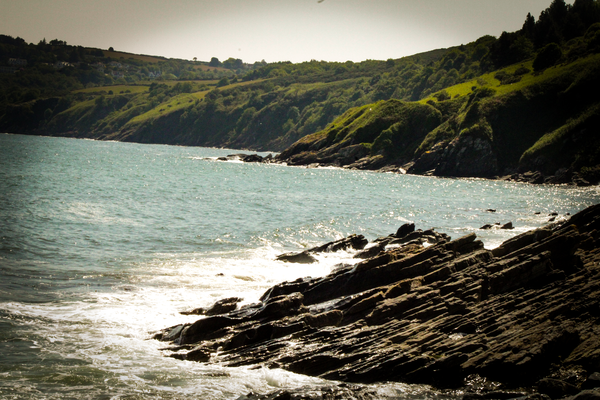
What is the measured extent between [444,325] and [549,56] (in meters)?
133

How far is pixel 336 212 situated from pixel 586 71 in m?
89.1

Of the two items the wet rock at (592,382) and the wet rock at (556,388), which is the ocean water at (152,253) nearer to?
the wet rock at (556,388)

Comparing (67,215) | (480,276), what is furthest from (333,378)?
(67,215)

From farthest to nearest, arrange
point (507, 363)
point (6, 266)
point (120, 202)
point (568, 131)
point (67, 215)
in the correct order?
point (568, 131) → point (120, 202) → point (67, 215) → point (6, 266) → point (507, 363)

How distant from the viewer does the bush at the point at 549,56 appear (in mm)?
126438

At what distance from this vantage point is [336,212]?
52.5m

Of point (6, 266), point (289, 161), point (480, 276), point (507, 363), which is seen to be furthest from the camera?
point (289, 161)

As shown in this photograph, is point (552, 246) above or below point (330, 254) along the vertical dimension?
above

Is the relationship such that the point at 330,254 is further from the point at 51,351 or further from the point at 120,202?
the point at 120,202

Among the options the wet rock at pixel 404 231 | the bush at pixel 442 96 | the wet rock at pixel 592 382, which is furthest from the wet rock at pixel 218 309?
the bush at pixel 442 96

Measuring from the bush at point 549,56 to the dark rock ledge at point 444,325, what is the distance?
404ft

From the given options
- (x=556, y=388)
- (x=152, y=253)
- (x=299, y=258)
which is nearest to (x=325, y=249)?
(x=299, y=258)

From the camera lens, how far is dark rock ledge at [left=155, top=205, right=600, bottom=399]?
1503 cm

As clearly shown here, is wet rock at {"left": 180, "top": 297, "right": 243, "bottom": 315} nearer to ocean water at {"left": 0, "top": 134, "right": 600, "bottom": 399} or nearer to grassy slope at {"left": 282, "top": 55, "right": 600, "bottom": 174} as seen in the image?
ocean water at {"left": 0, "top": 134, "right": 600, "bottom": 399}
